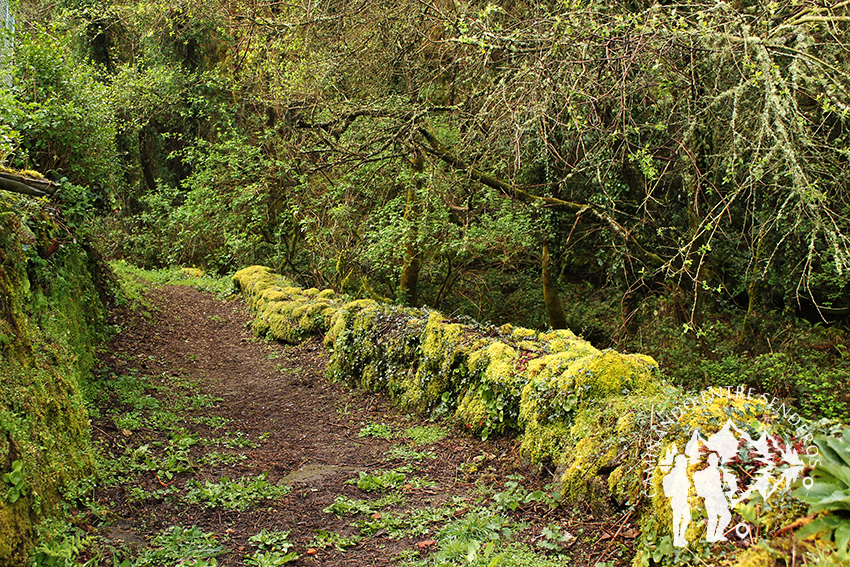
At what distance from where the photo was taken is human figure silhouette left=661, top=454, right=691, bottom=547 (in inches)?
105

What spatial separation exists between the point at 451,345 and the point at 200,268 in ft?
41.6

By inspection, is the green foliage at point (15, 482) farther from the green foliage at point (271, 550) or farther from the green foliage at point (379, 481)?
the green foliage at point (379, 481)

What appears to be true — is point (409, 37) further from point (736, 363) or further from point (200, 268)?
point (200, 268)

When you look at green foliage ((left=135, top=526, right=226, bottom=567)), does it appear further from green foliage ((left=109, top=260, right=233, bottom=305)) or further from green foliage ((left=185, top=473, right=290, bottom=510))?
green foliage ((left=109, top=260, right=233, bottom=305))

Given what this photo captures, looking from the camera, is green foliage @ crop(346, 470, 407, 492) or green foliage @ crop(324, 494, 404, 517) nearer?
green foliage @ crop(324, 494, 404, 517)

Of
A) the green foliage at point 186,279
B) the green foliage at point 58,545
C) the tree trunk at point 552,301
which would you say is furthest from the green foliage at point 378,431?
the green foliage at point 186,279

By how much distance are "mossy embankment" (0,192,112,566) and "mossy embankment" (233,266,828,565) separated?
2.89 meters

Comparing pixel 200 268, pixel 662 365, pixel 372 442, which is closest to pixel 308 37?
pixel 372 442

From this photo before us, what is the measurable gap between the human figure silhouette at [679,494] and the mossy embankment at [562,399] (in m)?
0.04

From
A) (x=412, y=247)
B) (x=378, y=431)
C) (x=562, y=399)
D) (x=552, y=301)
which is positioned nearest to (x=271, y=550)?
(x=562, y=399)

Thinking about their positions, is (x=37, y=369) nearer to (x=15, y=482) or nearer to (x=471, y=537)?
(x=15, y=482)

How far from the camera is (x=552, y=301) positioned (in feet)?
33.9

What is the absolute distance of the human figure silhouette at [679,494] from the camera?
8.75 feet

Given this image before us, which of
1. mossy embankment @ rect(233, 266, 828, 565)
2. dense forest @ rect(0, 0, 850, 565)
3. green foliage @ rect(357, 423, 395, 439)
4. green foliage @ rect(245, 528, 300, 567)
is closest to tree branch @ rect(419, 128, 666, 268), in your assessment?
dense forest @ rect(0, 0, 850, 565)
